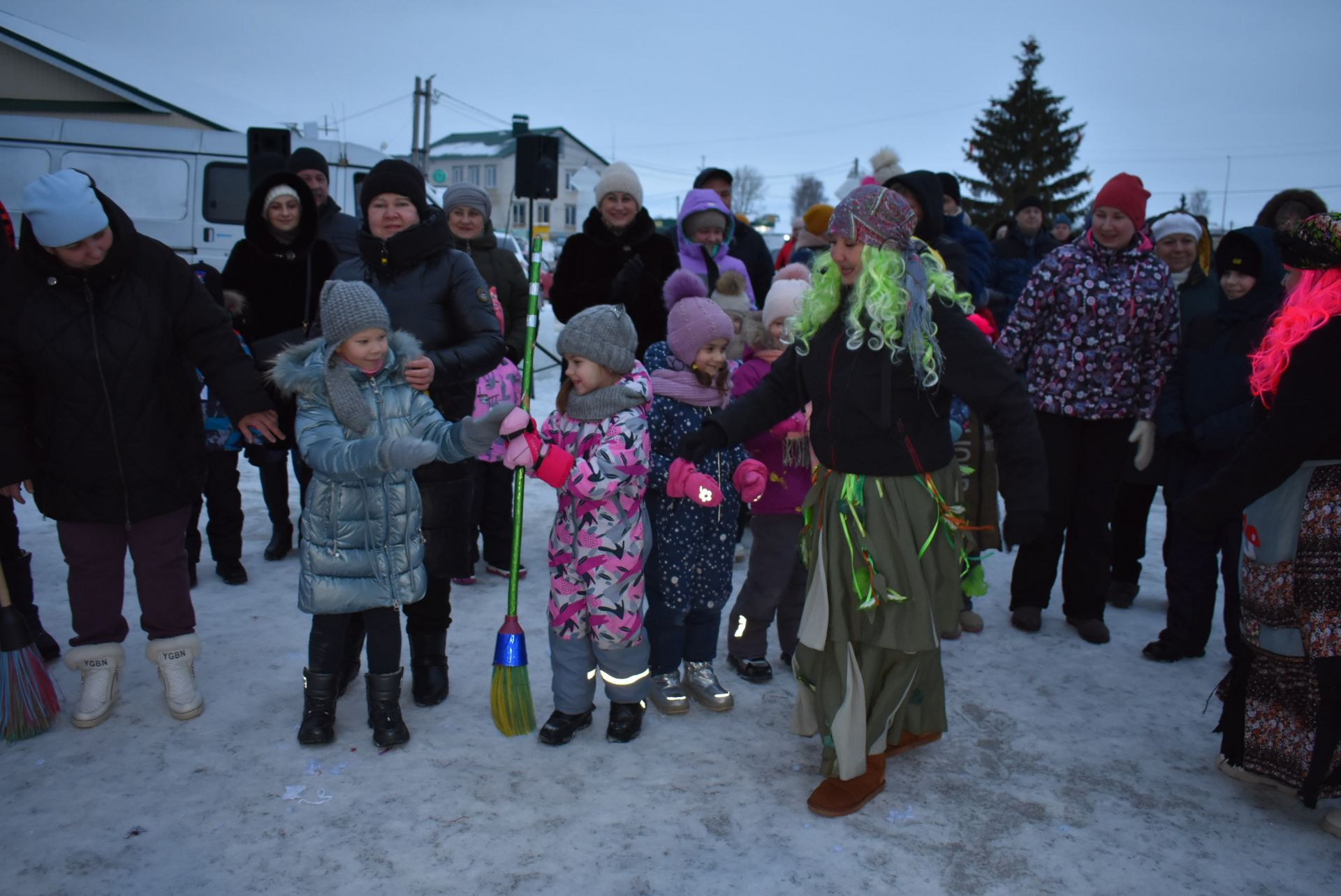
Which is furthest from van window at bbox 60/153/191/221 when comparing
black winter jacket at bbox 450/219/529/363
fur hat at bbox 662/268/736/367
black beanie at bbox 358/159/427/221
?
fur hat at bbox 662/268/736/367

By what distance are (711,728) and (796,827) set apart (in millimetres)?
697

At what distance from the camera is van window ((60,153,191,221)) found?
992 centimetres

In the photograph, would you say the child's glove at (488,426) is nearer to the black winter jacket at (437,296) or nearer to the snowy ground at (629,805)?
the black winter jacket at (437,296)

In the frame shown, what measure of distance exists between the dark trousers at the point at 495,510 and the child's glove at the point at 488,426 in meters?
2.08

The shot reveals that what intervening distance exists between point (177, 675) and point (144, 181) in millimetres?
8611

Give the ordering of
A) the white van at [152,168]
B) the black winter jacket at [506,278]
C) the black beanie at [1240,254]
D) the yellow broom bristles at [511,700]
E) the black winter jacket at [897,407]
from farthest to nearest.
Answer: the white van at [152,168], the black winter jacket at [506,278], the black beanie at [1240,254], the yellow broom bristles at [511,700], the black winter jacket at [897,407]

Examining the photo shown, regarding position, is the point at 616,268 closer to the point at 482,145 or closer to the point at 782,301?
the point at 782,301

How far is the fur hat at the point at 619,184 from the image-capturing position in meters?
4.91

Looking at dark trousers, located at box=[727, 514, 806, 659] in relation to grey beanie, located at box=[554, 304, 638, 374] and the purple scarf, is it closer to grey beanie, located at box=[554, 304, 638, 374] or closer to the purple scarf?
the purple scarf

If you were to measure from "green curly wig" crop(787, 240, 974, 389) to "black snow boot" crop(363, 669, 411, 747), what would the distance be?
197cm

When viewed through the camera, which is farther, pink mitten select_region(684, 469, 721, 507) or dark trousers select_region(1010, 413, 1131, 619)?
dark trousers select_region(1010, 413, 1131, 619)

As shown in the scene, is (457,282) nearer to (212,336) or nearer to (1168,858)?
(212,336)

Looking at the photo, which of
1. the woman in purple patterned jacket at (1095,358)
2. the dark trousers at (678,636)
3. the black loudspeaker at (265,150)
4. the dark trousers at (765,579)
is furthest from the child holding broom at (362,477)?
the black loudspeaker at (265,150)

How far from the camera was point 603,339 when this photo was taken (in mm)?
3094
